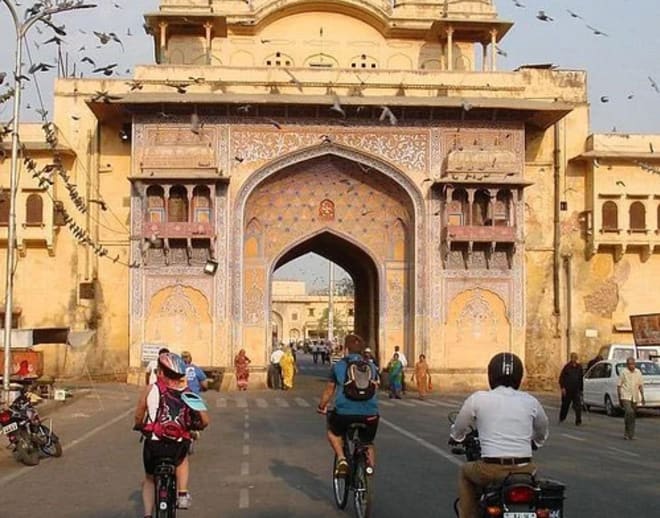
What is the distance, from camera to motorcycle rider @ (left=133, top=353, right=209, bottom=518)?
764 centimetres

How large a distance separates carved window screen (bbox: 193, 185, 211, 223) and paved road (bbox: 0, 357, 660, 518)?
36.8 feet

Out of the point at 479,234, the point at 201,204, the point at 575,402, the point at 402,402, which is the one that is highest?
the point at 201,204

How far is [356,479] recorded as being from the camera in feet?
31.0

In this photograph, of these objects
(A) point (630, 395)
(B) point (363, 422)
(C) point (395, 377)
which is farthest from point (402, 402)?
(B) point (363, 422)

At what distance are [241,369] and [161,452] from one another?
24409mm

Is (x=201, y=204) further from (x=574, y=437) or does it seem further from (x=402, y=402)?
(x=574, y=437)

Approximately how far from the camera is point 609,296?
35500 millimetres

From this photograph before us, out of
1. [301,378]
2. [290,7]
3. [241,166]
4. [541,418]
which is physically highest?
[290,7]

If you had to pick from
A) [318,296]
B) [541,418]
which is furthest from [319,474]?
[318,296]

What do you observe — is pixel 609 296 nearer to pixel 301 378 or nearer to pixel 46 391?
pixel 301 378

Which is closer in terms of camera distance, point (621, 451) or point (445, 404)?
point (621, 451)

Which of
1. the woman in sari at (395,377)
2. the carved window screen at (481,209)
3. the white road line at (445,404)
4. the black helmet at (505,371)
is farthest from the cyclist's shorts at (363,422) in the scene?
the carved window screen at (481,209)

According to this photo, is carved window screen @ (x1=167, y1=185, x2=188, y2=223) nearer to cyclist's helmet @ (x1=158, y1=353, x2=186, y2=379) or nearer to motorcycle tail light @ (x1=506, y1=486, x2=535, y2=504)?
cyclist's helmet @ (x1=158, y1=353, x2=186, y2=379)

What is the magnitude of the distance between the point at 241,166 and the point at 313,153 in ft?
7.22
